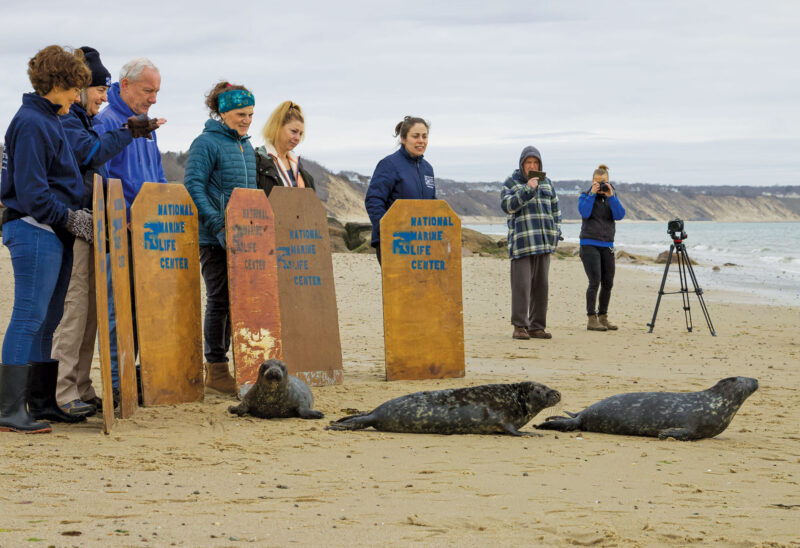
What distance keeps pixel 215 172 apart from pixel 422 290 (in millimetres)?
2104

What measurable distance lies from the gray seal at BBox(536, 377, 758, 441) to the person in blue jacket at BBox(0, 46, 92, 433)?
124 inches

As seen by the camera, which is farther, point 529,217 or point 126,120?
point 529,217

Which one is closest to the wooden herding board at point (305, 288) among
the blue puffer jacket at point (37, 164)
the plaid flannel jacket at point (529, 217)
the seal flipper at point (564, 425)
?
the blue puffer jacket at point (37, 164)

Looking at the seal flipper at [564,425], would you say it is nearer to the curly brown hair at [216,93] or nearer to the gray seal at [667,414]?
the gray seal at [667,414]

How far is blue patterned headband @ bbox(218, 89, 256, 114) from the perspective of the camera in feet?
21.4

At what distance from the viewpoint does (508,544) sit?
3.25 meters

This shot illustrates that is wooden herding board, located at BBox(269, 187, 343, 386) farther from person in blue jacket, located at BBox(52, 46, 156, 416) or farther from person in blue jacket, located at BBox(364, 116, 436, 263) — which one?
person in blue jacket, located at BBox(52, 46, 156, 416)

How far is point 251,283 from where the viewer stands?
641cm

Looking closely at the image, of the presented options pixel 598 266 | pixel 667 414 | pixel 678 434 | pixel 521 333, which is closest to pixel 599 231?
pixel 598 266

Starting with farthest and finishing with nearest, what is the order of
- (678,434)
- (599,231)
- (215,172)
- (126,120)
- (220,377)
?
(599,231) < (220,377) < (215,172) < (126,120) < (678,434)

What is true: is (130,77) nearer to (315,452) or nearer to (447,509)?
(315,452)

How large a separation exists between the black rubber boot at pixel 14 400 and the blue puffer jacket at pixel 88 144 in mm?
1122

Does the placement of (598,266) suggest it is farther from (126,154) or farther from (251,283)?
(126,154)

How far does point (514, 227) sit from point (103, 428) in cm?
Result: 610
